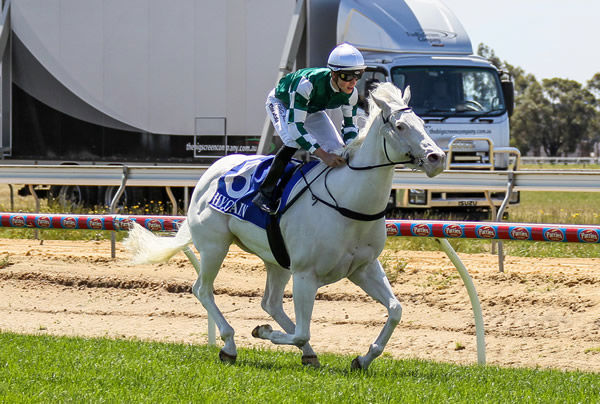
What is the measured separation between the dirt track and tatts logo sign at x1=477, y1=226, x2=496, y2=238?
3.65 ft

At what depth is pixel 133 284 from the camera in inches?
458

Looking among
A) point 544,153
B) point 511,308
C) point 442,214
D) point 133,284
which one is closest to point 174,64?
point 442,214

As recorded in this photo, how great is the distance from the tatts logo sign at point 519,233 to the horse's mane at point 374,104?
187 cm

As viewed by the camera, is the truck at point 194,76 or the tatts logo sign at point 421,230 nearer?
the tatts logo sign at point 421,230

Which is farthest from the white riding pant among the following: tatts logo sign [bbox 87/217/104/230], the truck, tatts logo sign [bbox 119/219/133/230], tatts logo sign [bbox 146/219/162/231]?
the truck

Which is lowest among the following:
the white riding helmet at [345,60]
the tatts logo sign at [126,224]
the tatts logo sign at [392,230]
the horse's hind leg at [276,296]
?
the horse's hind leg at [276,296]

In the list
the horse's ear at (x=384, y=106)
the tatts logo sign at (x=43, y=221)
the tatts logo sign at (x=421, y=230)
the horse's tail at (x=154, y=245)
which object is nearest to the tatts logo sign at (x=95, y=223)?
the tatts logo sign at (x=43, y=221)

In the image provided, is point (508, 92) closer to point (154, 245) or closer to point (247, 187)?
point (154, 245)

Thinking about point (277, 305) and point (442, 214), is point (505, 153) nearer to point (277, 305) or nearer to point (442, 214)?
point (442, 214)

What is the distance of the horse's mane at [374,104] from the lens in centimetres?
647

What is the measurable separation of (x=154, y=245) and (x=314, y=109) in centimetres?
216

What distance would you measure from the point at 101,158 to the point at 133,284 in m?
7.64

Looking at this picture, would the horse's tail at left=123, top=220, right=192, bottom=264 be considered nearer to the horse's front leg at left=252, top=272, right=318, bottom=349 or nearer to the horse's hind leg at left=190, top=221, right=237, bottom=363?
the horse's hind leg at left=190, top=221, right=237, bottom=363

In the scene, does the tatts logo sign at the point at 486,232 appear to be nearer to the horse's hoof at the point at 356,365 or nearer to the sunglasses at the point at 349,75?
the horse's hoof at the point at 356,365
